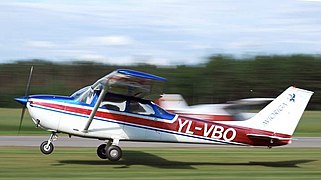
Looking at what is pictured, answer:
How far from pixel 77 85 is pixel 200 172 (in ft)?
114

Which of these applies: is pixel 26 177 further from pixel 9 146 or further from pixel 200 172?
pixel 9 146

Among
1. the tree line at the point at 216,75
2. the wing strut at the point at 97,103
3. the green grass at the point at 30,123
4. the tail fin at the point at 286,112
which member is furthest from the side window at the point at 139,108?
the tree line at the point at 216,75

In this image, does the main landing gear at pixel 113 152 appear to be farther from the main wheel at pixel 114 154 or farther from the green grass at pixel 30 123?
the green grass at pixel 30 123

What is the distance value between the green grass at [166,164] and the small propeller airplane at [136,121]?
63 centimetres

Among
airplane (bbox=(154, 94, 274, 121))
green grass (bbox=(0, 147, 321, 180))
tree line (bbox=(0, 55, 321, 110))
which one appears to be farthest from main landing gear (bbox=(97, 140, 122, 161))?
tree line (bbox=(0, 55, 321, 110))

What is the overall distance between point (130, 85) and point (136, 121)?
125cm

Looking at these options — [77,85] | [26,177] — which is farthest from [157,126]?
[77,85]

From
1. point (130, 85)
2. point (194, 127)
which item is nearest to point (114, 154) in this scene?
point (130, 85)

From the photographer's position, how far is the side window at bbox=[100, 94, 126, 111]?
1381cm

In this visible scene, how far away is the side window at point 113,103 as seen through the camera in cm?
1381

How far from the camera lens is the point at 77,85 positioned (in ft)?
152

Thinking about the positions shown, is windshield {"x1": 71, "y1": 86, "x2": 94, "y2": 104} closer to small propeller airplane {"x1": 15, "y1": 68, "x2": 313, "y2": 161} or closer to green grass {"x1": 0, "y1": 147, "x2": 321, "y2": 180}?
small propeller airplane {"x1": 15, "y1": 68, "x2": 313, "y2": 161}

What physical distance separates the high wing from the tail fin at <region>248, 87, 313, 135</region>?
2891mm

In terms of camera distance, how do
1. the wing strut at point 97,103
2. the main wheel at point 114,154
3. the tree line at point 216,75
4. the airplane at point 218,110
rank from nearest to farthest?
the wing strut at point 97,103, the main wheel at point 114,154, the airplane at point 218,110, the tree line at point 216,75
